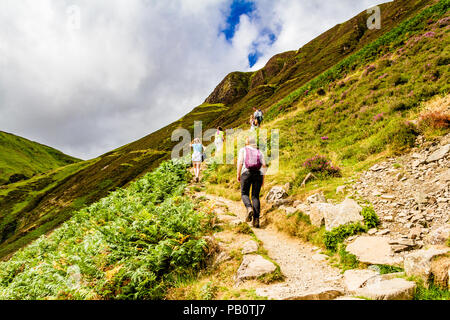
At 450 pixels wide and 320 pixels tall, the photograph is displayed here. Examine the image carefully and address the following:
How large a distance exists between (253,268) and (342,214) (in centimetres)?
298

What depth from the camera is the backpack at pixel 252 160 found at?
7.35 metres

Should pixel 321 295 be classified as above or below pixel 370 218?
below

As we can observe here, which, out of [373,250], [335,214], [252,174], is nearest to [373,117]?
[335,214]

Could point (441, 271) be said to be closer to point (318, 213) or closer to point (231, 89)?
point (318, 213)

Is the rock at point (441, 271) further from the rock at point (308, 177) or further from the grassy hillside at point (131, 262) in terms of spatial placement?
the rock at point (308, 177)

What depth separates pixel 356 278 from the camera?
3.79 m

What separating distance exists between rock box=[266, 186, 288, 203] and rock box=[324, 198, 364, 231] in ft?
8.53

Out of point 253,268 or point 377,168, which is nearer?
point 253,268

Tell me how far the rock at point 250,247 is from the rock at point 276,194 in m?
3.43

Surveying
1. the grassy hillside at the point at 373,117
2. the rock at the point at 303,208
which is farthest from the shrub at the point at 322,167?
the rock at the point at 303,208

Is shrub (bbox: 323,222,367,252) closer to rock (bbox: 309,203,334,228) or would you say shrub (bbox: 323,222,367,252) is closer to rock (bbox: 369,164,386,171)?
rock (bbox: 309,203,334,228)

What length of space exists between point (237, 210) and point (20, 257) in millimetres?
11459
